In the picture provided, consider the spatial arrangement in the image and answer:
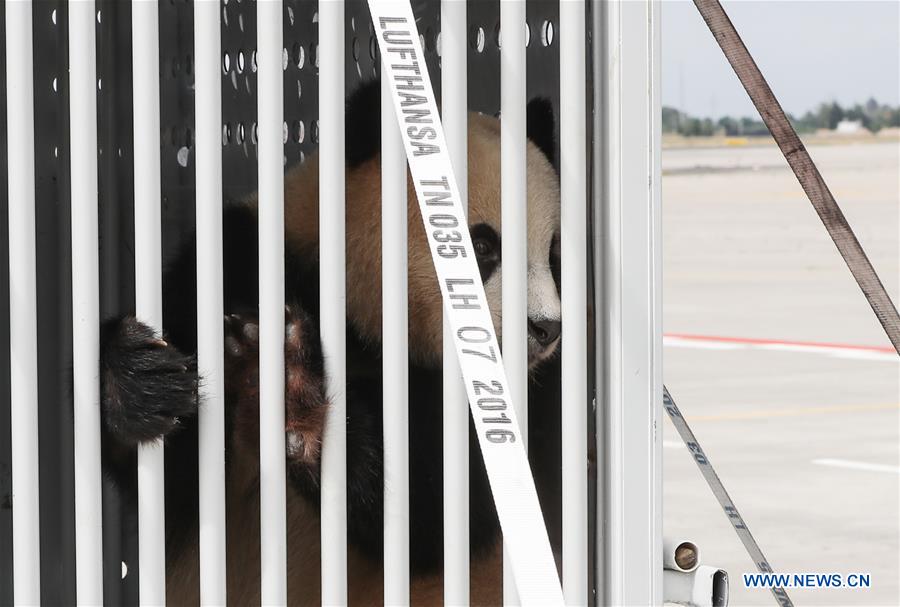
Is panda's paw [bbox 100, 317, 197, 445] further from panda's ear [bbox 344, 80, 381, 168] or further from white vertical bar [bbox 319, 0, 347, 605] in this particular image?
panda's ear [bbox 344, 80, 381, 168]

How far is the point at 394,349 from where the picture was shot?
1527 millimetres

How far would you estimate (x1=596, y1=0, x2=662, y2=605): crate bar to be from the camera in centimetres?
151

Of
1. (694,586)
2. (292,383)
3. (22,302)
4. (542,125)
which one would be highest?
(542,125)

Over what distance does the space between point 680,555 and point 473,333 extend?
16.2 inches

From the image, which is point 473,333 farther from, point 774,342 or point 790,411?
point 774,342

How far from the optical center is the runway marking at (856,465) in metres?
7.46

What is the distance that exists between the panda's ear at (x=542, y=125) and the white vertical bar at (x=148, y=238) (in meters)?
0.50

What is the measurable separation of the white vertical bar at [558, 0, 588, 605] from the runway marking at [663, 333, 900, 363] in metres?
10.1

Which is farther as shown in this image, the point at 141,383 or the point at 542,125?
the point at 542,125

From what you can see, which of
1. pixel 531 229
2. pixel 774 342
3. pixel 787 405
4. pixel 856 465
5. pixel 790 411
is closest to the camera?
pixel 531 229

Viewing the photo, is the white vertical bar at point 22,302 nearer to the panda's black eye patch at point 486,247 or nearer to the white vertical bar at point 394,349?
the white vertical bar at point 394,349

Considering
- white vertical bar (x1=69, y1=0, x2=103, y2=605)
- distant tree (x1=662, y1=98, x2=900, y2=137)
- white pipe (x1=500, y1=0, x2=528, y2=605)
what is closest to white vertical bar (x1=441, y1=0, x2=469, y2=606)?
white pipe (x1=500, y1=0, x2=528, y2=605)

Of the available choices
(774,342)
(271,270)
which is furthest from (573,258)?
(774,342)

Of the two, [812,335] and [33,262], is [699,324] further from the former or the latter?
[33,262]
